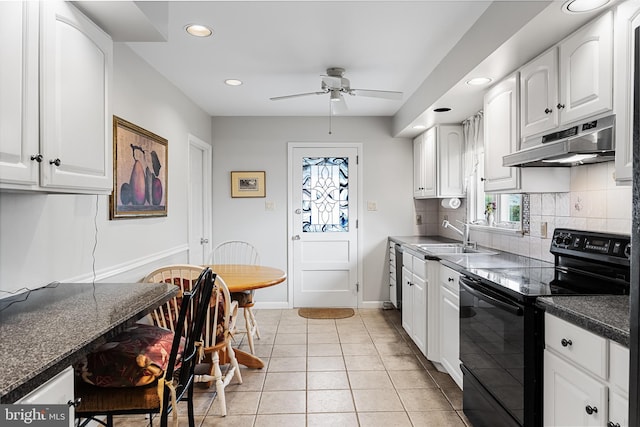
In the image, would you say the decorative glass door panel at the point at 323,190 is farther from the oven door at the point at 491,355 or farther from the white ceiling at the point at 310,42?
the oven door at the point at 491,355

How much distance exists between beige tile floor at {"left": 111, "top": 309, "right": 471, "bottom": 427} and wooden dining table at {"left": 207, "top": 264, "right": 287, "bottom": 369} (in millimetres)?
75

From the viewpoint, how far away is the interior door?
13.9 ft

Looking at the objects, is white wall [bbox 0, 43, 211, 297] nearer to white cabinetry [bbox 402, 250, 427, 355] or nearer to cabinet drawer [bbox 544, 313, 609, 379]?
white cabinetry [bbox 402, 250, 427, 355]

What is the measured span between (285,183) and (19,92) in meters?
3.53

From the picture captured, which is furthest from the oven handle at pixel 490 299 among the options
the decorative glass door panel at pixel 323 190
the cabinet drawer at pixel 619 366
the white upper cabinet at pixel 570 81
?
the decorative glass door panel at pixel 323 190

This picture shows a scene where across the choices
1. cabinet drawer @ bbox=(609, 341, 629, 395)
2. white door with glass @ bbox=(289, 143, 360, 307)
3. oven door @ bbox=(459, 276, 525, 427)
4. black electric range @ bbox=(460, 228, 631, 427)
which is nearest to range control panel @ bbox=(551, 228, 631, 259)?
black electric range @ bbox=(460, 228, 631, 427)

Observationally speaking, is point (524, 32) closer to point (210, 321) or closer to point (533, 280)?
point (533, 280)

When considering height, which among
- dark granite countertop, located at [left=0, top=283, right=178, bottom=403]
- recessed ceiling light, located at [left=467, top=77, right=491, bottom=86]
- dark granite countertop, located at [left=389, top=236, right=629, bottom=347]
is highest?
recessed ceiling light, located at [left=467, top=77, right=491, bottom=86]

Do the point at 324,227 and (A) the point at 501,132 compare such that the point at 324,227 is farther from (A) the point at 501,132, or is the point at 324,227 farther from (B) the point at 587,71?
(B) the point at 587,71

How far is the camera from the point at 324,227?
4.85 meters

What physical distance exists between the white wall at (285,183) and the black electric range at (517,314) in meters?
2.43

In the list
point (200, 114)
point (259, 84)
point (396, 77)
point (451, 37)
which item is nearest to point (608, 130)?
point (451, 37)

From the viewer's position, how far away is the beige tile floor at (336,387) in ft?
7.73

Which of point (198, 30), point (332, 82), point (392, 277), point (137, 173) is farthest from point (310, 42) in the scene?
point (392, 277)
